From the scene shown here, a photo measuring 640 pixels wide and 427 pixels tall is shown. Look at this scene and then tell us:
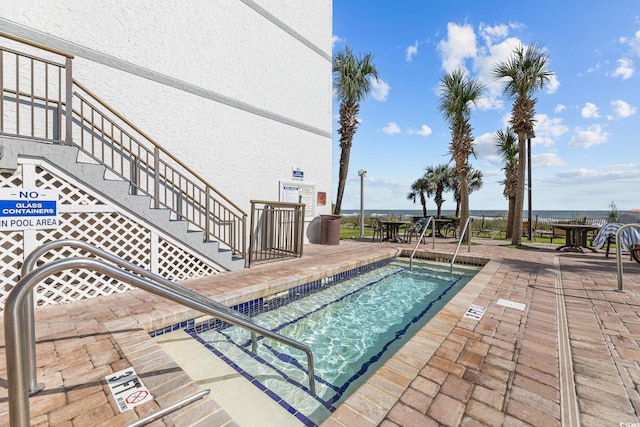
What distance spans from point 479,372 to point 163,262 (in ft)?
16.0

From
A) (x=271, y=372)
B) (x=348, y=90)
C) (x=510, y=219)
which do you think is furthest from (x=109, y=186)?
(x=510, y=219)

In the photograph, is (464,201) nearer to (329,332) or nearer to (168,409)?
(329,332)

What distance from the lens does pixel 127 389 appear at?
1.92 meters

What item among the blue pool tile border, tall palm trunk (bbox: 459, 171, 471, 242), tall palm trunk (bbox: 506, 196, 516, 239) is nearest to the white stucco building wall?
the blue pool tile border

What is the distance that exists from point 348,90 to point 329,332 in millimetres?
12660

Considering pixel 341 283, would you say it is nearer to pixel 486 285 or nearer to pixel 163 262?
pixel 486 285

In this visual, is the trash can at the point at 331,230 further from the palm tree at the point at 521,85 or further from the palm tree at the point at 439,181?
the palm tree at the point at 439,181

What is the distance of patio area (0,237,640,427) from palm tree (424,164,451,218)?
26.1 metres

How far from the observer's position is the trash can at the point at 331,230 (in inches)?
392

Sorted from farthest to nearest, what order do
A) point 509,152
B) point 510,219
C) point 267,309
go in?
point 509,152, point 510,219, point 267,309

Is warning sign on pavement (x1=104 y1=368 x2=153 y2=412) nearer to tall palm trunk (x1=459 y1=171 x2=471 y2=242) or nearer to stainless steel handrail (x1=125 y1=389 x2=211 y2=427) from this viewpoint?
stainless steel handrail (x1=125 y1=389 x2=211 y2=427)

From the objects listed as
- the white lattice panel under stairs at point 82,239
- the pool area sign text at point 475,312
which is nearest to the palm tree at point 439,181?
the pool area sign text at point 475,312

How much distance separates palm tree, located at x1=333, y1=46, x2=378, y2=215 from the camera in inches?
532

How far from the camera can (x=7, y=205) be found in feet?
10.9
